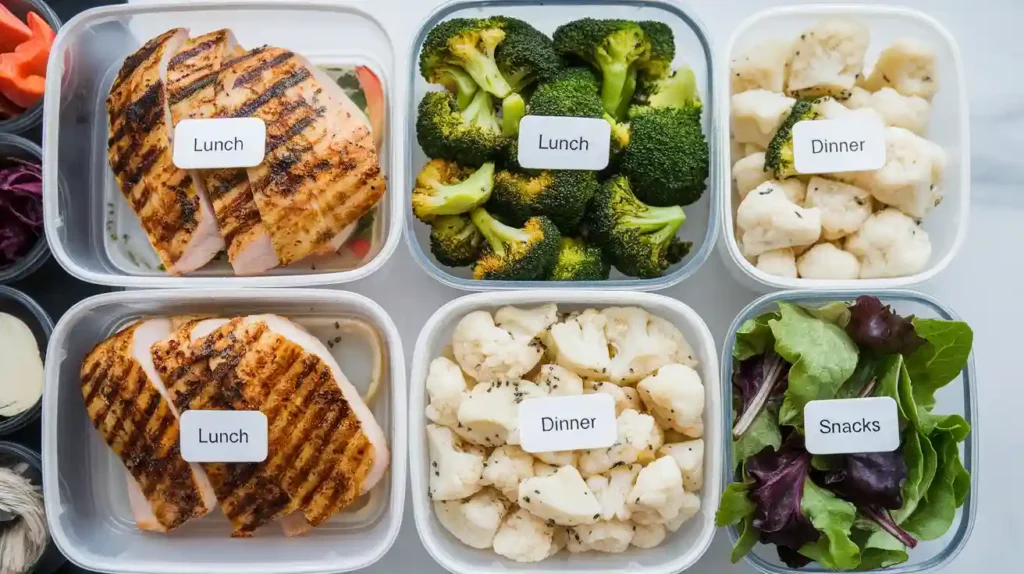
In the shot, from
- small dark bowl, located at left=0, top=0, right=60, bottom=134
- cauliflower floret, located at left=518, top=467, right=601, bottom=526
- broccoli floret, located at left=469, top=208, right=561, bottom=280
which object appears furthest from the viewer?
small dark bowl, located at left=0, top=0, right=60, bottom=134

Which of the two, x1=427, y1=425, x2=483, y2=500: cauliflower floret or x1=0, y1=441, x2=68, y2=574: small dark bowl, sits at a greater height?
x1=427, y1=425, x2=483, y2=500: cauliflower floret

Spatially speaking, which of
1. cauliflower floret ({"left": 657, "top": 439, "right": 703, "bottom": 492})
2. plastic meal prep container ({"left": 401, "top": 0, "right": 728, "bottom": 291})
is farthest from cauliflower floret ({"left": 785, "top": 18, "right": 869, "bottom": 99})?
cauliflower floret ({"left": 657, "top": 439, "right": 703, "bottom": 492})

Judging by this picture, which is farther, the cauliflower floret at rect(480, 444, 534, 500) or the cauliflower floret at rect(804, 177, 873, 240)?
the cauliflower floret at rect(804, 177, 873, 240)

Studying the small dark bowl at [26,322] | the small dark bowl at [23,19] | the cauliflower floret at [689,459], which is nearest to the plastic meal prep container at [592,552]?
the cauliflower floret at [689,459]

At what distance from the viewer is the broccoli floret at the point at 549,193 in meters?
1.72

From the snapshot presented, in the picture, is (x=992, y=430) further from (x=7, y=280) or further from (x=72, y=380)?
(x=7, y=280)

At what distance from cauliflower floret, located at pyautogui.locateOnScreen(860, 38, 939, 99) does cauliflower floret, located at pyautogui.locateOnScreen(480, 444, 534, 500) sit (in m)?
1.09

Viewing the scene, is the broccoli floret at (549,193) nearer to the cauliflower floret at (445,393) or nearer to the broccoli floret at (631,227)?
the broccoli floret at (631,227)

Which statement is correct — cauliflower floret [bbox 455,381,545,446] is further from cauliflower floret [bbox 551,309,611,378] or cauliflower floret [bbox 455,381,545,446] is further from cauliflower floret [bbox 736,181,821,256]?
cauliflower floret [bbox 736,181,821,256]

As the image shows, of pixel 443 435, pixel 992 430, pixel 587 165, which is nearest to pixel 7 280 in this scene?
pixel 443 435

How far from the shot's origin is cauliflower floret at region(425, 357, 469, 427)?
5.42ft

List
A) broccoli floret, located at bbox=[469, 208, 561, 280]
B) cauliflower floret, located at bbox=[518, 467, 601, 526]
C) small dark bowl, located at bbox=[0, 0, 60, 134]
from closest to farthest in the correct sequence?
cauliflower floret, located at bbox=[518, 467, 601, 526] < broccoli floret, located at bbox=[469, 208, 561, 280] < small dark bowl, located at bbox=[0, 0, 60, 134]

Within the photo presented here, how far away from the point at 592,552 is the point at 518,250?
0.61 meters

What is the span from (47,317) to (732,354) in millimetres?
1382
